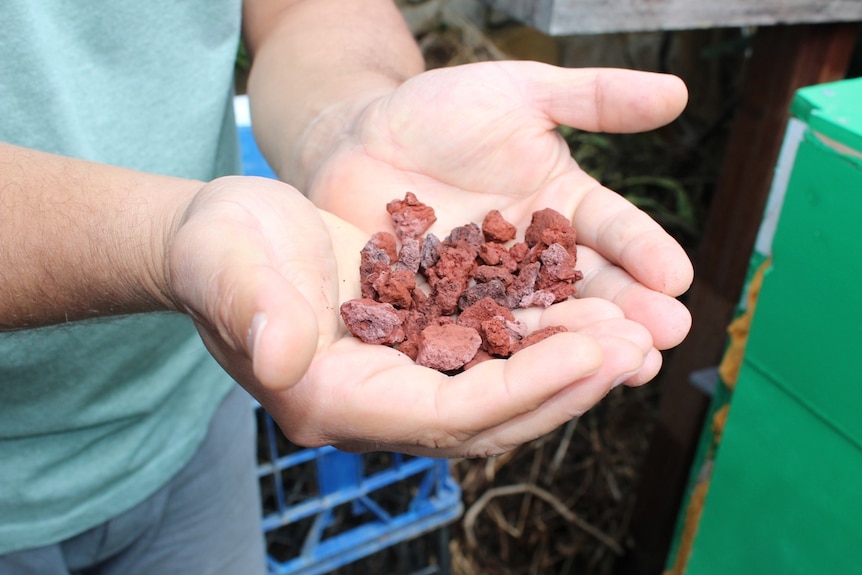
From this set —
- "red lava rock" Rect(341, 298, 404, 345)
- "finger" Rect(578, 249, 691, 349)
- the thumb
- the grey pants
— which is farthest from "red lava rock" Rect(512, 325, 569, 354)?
the grey pants

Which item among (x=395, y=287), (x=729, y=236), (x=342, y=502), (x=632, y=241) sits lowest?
(x=342, y=502)

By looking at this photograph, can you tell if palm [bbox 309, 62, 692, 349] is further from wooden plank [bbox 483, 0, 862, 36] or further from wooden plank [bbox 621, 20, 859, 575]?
wooden plank [bbox 621, 20, 859, 575]

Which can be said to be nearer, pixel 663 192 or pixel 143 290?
pixel 143 290

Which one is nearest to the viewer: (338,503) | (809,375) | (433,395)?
(433,395)

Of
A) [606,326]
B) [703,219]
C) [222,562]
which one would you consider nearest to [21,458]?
[222,562]

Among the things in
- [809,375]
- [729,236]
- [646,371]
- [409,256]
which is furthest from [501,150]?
[729,236]

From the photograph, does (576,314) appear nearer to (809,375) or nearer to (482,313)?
(482,313)

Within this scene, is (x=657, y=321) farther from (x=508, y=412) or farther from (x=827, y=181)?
(x=827, y=181)
